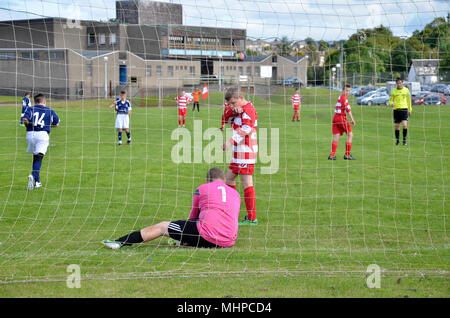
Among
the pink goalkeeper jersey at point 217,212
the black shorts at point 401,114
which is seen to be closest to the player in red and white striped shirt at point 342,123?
the black shorts at point 401,114

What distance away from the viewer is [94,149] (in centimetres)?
1438

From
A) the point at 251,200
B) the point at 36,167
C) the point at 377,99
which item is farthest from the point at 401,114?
the point at 36,167

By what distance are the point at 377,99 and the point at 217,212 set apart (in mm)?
17907

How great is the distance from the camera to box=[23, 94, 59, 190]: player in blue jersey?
8914mm

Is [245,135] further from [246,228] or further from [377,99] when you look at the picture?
[377,99]

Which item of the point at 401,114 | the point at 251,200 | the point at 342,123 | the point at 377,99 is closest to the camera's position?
the point at 251,200

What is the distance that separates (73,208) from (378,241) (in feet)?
15.1

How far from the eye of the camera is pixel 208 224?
17.2 feet

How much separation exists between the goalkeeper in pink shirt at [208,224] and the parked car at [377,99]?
13.7 meters

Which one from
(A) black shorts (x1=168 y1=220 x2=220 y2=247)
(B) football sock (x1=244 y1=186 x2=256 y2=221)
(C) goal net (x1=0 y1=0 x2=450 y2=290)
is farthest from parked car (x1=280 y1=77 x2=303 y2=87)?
(A) black shorts (x1=168 y1=220 x2=220 y2=247)

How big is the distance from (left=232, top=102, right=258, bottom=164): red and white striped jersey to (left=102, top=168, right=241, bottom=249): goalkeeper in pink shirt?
1222 millimetres

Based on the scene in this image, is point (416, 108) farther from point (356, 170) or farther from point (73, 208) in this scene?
point (73, 208)
